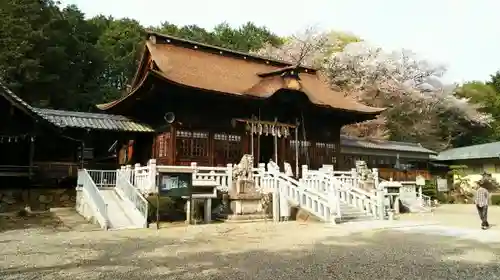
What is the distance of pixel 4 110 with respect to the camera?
1612 centimetres

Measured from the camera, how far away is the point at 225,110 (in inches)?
704

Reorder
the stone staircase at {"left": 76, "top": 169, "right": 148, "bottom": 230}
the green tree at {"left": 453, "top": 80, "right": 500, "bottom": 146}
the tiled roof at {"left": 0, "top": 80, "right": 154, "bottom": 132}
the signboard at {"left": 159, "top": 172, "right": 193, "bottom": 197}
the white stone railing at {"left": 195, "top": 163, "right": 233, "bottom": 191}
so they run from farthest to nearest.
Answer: the green tree at {"left": 453, "top": 80, "right": 500, "bottom": 146}
the tiled roof at {"left": 0, "top": 80, "right": 154, "bottom": 132}
the white stone railing at {"left": 195, "top": 163, "right": 233, "bottom": 191}
the stone staircase at {"left": 76, "top": 169, "right": 148, "bottom": 230}
the signboard at {"left": 159, "top": 172, "right": 193, "bottom": 197}

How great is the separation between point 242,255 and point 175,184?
4993 mm

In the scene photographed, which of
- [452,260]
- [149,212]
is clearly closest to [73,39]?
[149,212]

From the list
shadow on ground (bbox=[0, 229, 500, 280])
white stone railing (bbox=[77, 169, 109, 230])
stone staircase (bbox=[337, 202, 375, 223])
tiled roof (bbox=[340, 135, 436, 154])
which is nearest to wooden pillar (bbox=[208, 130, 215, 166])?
white stone railing (bbox=[77, 169, 109, 230])

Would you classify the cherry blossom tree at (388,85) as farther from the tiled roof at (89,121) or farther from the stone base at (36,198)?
the stone base at (36,198)

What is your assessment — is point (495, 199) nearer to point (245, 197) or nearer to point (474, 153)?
point (474, 153)

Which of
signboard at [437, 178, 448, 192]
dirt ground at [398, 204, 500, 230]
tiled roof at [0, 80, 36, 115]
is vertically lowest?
dirt ground at [398, 204, 500, 230]

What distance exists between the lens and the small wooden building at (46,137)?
15910 mm

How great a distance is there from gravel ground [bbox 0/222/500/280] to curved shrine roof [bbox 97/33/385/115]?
764cm

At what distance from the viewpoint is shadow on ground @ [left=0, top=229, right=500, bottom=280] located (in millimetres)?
5703

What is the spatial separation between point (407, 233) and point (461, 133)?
33335mm

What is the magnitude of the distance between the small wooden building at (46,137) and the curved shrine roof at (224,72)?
5.18ft

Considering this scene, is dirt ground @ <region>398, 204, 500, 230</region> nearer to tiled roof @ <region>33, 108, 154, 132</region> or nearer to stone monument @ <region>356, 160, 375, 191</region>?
stone monument @ <region>356, 160, 375, 191</region>
